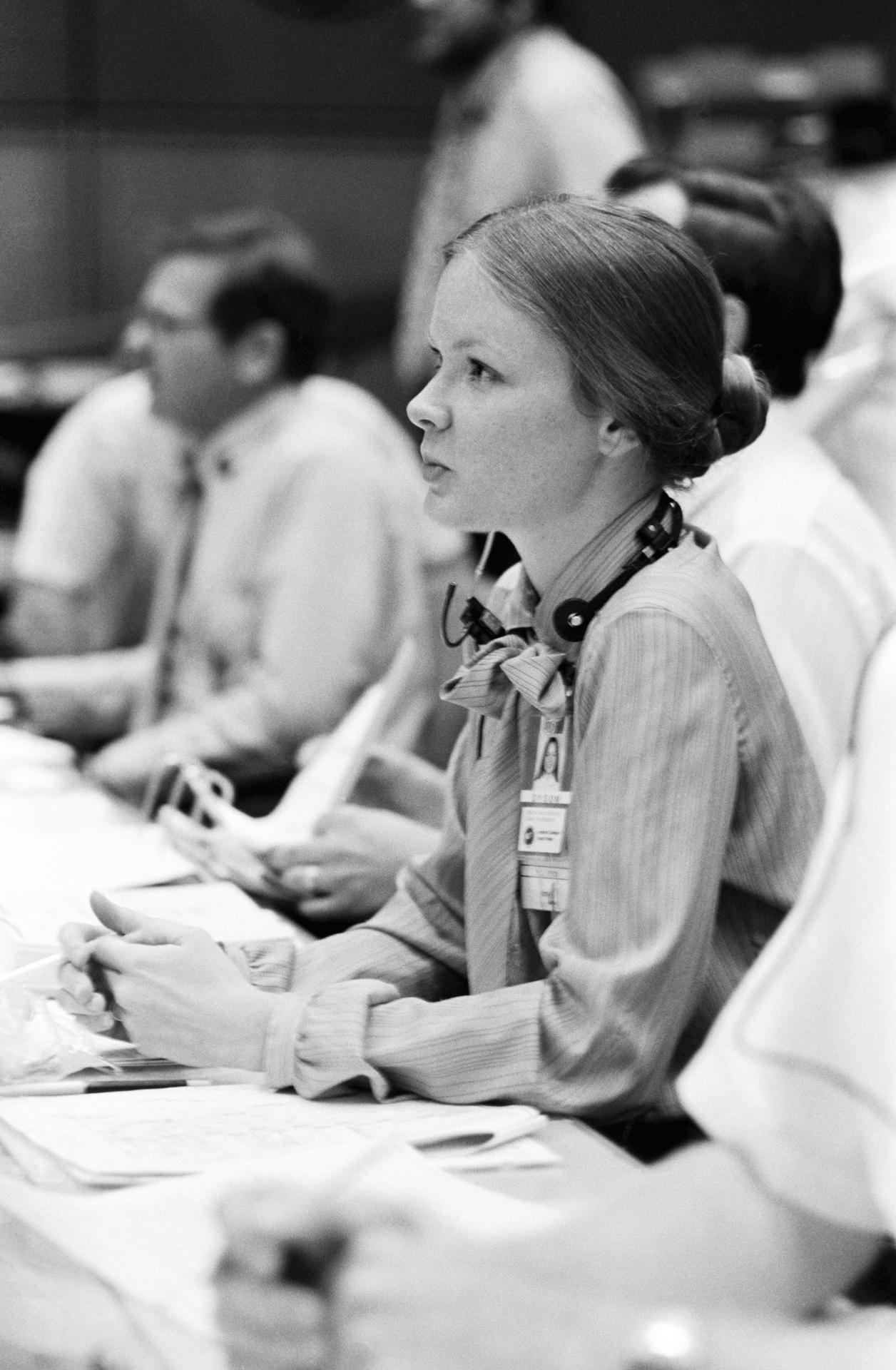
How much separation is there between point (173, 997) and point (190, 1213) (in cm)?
31

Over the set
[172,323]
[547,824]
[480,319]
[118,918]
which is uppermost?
[480,319]

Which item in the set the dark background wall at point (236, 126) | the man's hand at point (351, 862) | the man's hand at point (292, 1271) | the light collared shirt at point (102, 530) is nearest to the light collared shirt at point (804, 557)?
the man's hand at point (351, 862)

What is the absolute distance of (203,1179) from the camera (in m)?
0.97

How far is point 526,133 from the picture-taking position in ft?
11.6

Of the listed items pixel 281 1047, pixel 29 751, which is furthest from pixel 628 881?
pixel 29 751

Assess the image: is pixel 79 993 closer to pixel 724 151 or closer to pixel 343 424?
pixel 343 424

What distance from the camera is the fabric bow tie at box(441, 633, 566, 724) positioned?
4.00 feet

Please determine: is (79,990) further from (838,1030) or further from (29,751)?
(29,751)

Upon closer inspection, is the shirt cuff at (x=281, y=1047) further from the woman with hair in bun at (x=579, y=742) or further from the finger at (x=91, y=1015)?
the finger at (x=91, y=1015)

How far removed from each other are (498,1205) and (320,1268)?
0.30m

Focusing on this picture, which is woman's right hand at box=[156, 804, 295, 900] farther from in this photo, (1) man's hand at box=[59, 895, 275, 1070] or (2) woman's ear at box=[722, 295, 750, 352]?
(2) woman's ear at box=[722, 295, 750, 352]

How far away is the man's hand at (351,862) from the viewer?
1.66 meters

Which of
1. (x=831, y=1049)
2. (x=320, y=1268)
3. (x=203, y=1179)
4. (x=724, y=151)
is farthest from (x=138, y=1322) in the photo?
(x=724, y=151)

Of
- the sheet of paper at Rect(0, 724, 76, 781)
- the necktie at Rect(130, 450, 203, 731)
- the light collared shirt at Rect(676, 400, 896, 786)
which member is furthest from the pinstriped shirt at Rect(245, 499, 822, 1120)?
the necktie at Rect(130, 450, 203, 731)
